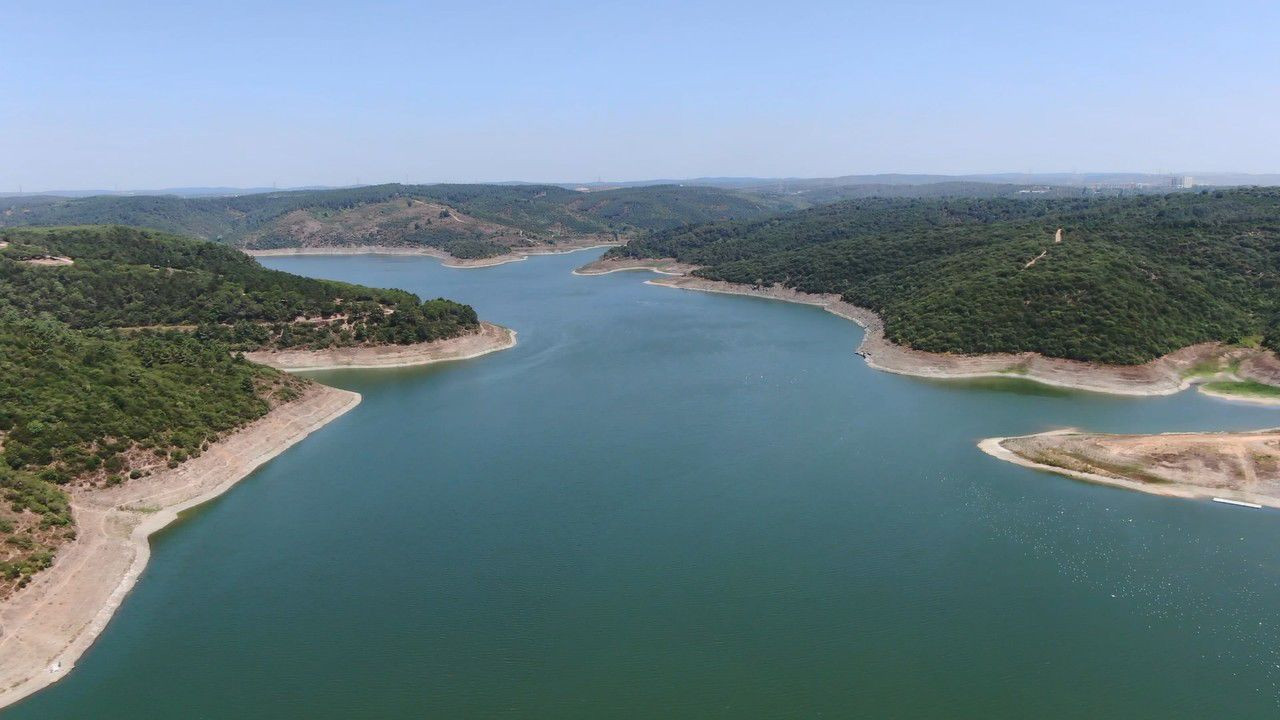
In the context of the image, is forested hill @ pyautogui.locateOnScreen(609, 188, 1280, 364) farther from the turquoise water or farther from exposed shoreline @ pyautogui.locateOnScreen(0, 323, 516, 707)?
exposed shoreline @ pyautogui.locateOnScreen(0, 323, 516, 707)

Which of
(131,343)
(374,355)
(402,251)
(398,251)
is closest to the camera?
(131,343)

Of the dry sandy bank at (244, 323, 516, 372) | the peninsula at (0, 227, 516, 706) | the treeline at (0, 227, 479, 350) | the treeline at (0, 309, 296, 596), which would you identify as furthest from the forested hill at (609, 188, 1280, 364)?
the treeline at (0, 309, 296, 596)

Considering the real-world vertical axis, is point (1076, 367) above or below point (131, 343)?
below

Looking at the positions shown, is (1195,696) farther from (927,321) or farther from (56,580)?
(927,321)

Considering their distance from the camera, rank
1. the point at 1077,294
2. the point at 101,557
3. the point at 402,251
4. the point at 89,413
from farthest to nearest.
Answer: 1. the point at 402,251
2. the point at 1077,294
3. the point at 89,413
4. the point at 101,557

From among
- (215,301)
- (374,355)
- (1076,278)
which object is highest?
(1076,278)

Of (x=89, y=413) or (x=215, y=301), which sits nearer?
(x=89, y=413)

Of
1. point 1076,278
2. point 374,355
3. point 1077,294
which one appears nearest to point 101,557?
point 374,355

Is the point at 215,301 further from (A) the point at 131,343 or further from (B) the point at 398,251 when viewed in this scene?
(B) the point at 398,251
